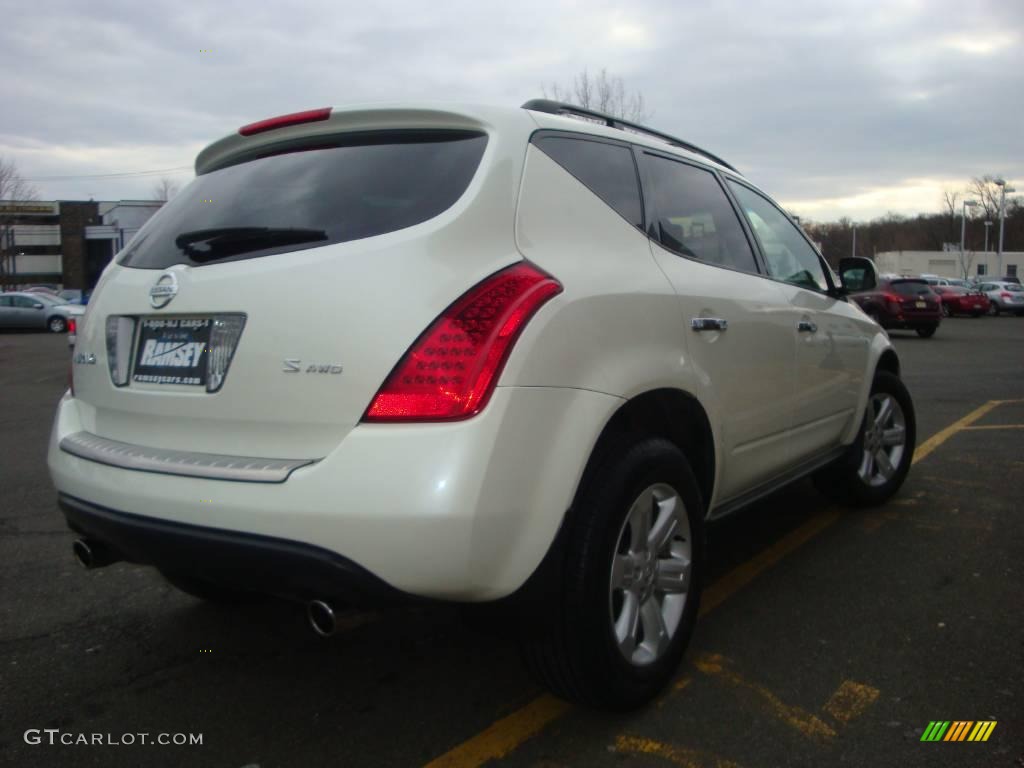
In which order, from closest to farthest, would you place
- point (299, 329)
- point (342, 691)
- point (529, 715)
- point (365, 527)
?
point (365, 527) → point (299, 329) → point (529, 715) → point (342, 691)

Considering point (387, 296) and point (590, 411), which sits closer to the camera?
point (387, 296)

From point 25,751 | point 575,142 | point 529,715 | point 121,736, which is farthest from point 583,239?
point 25,751

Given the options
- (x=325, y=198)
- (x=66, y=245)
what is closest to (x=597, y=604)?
(x=325, y=198)

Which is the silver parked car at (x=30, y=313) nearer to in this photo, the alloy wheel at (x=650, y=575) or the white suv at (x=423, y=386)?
the white suv at (x=423, y=386)

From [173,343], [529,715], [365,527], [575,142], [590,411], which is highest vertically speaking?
[575,142]

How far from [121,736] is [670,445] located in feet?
6.05

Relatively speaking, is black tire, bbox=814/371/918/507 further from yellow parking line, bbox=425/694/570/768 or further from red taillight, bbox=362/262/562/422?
red taillight, bbox=362/262/562/422

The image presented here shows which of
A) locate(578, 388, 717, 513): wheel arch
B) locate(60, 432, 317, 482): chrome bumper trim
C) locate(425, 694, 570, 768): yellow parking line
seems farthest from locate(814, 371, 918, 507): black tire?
locate(60, 432, 317, 482): chrome bumper trim

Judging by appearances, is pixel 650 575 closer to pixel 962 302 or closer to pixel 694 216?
pixel 694 216

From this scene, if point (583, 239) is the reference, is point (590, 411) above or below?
below

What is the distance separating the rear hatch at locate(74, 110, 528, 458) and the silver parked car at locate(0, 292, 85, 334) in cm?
3102

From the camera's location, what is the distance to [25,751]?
2451mm

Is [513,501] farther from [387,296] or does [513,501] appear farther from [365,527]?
[387,296]

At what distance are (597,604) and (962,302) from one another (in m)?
35.0
